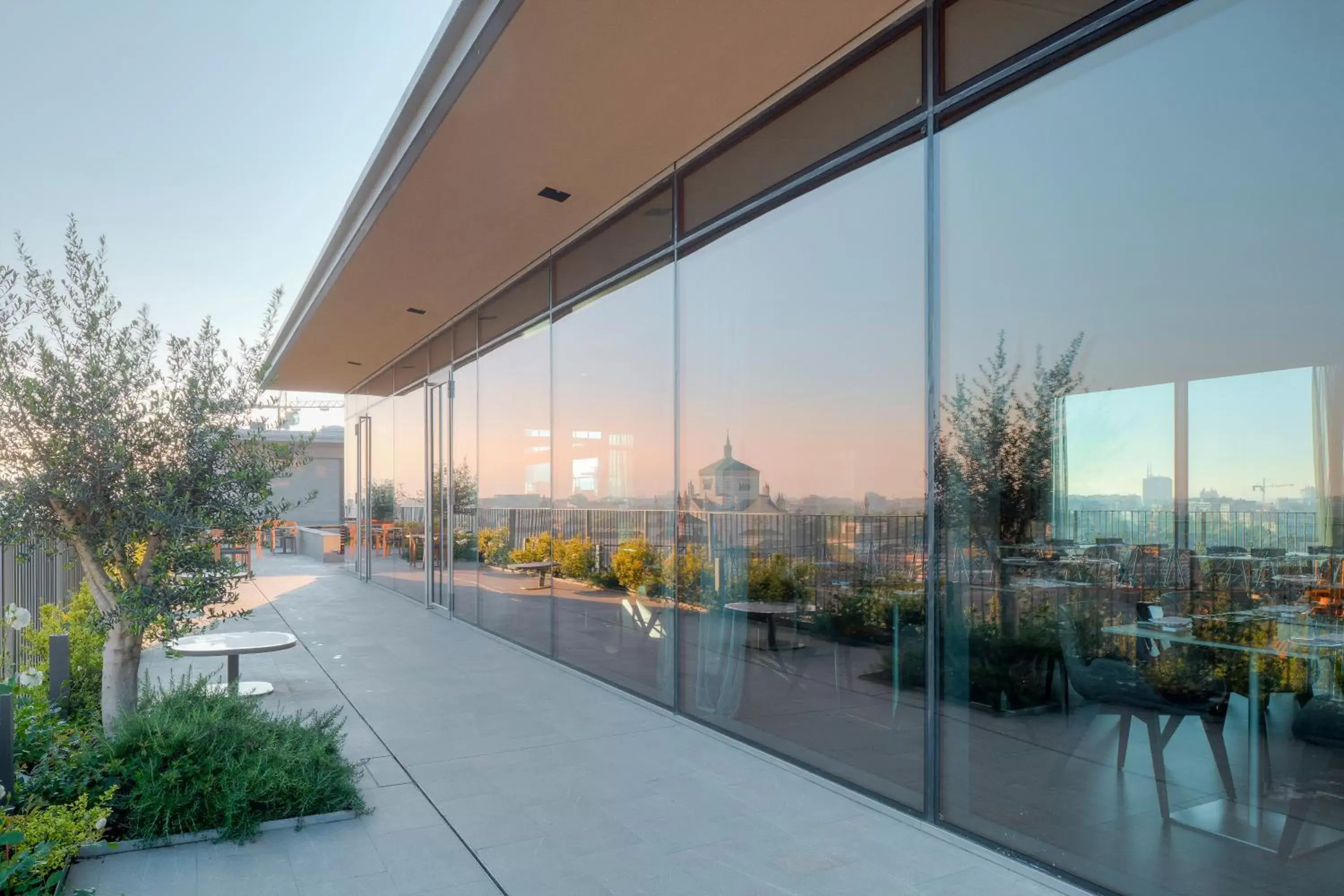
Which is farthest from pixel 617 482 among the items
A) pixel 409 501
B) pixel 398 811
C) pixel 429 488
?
pixel 409 501

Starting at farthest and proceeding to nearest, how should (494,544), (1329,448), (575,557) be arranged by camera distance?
(494,544), (575,557), (1329,448)

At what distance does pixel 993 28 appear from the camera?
12.6ft

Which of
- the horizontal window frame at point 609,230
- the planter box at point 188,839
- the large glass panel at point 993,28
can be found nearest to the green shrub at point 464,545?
the horizontal window frame at point 609,230

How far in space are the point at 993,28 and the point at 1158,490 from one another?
85.1 inches

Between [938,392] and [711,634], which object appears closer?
[938,392]

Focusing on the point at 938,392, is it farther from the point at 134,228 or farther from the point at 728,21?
the point at 134,228

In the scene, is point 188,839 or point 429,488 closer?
point 188,839

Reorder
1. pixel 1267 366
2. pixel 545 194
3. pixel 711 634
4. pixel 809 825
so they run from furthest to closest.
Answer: pixel 545 194, pixel 711 634, pixel 809 825, pixel 1267 366

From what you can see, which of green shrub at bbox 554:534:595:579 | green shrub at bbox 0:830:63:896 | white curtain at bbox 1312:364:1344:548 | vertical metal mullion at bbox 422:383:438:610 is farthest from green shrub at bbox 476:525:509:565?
white curtain at bbox 1312:364:1344:548

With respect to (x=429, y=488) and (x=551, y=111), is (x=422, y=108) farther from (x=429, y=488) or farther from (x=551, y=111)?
(x=429, y=488)

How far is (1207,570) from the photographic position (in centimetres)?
290

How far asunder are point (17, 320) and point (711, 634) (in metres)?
4.12

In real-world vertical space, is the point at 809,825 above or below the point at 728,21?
below

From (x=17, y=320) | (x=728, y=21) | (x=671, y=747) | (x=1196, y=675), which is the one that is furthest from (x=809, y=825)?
(x=17, y=320)
